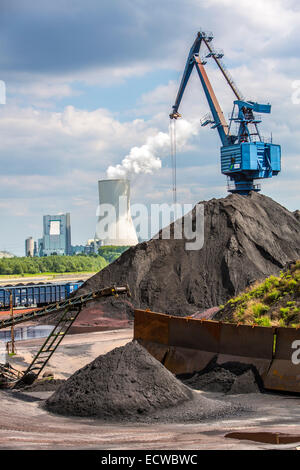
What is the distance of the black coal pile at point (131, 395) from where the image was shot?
14719 millimetres

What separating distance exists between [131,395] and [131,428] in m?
1.72

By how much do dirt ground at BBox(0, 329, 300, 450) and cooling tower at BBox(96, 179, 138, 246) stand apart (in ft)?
238

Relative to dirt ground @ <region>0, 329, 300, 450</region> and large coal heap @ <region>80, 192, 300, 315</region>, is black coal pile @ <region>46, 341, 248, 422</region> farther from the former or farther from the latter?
large coal heap @ <region>80, 192, 300, 315</region>

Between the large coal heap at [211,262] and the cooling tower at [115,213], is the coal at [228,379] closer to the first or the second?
the large coal heap at [211,262]

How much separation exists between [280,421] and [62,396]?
6188mm

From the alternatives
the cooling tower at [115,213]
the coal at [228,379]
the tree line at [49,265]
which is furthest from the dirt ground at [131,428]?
the tree line at [49,265]

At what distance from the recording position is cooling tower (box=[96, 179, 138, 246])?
90500 mm

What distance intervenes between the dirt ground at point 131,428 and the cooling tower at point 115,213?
7250 centimetres

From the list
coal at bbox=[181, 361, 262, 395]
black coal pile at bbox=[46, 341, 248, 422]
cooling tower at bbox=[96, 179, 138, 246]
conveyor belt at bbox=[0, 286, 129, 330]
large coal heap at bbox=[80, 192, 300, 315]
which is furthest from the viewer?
cooling tower at bbox=[96, 179, 138, 246]

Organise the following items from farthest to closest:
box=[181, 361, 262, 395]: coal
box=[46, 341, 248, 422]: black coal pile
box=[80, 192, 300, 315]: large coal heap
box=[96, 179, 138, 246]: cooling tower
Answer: box=[96, 179, 138, 246]: cooling tower < box=[80, 192, 300, 315]: large coal heap < box=[181, 361, 262, 395]: coal < box=[46, 341, 248, 422]: black coal pile

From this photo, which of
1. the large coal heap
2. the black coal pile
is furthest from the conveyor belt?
the large coal heap

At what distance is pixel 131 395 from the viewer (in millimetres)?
15164

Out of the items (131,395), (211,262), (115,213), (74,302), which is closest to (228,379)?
(131,395)
